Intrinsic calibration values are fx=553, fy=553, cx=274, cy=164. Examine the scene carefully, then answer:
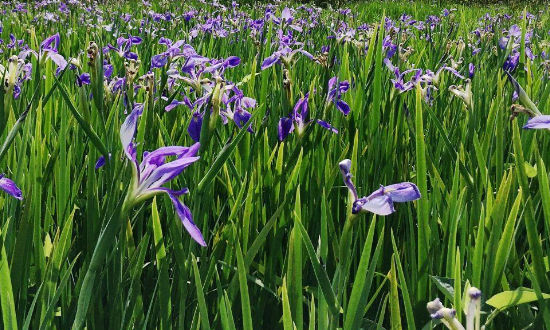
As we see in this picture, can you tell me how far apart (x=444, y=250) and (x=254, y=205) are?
1.08ft

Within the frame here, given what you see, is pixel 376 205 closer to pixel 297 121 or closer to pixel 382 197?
pixel 382 197

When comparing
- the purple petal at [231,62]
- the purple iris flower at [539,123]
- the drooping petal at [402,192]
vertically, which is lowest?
the drooping petal at [402,192]

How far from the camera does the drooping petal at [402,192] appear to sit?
57 cm

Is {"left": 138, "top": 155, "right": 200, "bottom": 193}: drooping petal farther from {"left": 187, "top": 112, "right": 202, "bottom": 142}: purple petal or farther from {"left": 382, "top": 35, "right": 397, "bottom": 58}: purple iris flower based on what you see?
{"left": 382, "top": 35, "right": 397, "bottom": 58}: purple iris flower

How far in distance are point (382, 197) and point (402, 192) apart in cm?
2

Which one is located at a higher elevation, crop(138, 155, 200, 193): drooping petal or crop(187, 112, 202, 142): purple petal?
crop(138, 155, 200, 193): drooping petal

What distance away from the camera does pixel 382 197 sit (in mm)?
579

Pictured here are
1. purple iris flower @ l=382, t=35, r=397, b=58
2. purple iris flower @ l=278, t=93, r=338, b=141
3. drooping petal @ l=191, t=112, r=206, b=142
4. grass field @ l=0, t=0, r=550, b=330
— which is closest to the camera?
grass field @ l=0, t=0, r=550, b=330

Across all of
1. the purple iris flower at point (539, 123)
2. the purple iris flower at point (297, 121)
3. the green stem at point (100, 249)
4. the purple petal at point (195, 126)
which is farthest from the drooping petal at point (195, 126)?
the purple iris flower at point (539, 123)

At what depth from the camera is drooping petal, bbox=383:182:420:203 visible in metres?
0.57

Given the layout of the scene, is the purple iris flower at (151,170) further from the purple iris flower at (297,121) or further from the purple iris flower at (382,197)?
the purple iris flower at (297,121)

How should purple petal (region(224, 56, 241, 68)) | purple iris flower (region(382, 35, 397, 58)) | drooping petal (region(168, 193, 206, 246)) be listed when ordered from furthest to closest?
purple iris flower (region(382, 35, 397, 58)), purple petal (region(224, 56, 241, 68)), drooping petal (region(168, 193, 206, 246))

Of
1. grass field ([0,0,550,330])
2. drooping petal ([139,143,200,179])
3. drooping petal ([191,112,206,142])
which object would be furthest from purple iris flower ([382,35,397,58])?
drooping petal ([139,143,200,179])

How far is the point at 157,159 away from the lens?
60 centimetres
